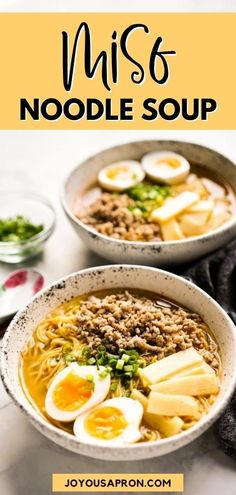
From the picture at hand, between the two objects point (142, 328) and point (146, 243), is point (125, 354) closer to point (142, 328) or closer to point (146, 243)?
point (142, 328)

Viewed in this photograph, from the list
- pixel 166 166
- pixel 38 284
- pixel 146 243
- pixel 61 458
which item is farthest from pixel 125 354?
pixel 166 166

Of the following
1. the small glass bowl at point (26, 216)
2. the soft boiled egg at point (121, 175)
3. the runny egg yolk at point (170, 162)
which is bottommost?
the small glass bowl at point (26, 216)

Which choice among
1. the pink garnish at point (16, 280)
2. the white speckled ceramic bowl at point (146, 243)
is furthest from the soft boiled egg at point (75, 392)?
the pink garnish at point (16, 280)

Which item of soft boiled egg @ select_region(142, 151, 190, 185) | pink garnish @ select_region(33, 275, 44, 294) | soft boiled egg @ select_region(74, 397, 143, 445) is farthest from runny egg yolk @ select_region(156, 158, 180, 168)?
soft boiled egg @ select_region(74, 397, 143, 445)

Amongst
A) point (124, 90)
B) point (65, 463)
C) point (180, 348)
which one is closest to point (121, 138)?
point (124, 90)

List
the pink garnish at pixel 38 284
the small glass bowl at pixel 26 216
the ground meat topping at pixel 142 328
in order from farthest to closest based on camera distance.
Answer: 1. the small glass bowl at pixel 26 216
2. the pink garnish at pixel 38 284
3. the ground meat topping at pixel 142 328

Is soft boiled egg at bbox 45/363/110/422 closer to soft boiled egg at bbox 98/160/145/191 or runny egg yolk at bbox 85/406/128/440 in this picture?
runny egg yolk at bbox 85/406/128/440

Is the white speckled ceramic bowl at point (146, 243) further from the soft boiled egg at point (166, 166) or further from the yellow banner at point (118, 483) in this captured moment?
the yellow banner at point (118, 483)
